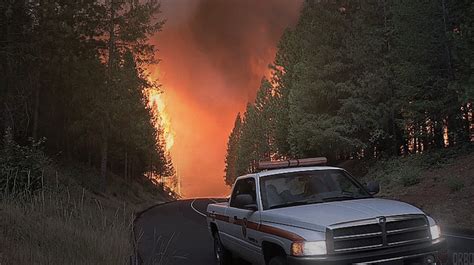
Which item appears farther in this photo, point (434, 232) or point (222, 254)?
point (222, 254)

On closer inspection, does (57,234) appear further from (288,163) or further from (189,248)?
(189,248)

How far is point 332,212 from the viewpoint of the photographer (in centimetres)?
571

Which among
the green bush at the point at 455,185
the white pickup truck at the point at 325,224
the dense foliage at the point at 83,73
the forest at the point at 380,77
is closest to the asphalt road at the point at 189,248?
the white pickup truck at the point at 325,224

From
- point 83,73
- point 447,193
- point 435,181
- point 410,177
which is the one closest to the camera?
point 447,193

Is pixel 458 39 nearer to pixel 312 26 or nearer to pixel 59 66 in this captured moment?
pixel 312 26

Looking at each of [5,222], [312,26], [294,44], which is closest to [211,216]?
[5,222]

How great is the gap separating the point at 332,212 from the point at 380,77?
73.1 ft

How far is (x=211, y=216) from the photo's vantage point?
996 centimetres

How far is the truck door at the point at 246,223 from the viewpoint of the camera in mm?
6914

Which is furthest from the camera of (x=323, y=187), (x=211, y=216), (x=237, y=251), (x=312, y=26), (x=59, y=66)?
Result: (x=312, y=26)

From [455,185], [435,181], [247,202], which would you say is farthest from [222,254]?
[435,181]

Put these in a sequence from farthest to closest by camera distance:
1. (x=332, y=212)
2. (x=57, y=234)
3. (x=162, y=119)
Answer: (x=162, y=119), (x=57, y=234), (x=332, y=212)

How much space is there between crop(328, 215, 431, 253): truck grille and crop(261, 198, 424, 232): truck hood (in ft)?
0.27

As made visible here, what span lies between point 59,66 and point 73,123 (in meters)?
5.57
